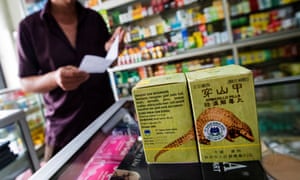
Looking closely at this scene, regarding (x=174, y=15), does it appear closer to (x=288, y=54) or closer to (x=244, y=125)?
(x=288, y=54)

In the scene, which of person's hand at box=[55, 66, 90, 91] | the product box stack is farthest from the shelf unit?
the product box stack

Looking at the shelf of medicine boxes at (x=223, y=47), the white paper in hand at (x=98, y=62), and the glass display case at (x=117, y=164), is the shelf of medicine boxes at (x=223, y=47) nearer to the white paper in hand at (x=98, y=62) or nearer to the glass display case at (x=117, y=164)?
the white paper in hand at (x=98, y=62)

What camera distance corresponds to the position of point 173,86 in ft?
1.58

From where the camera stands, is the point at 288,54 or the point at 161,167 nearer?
the point at 161,167

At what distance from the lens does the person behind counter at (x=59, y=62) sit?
1.11 meters

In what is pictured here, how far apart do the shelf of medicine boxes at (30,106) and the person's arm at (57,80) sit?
189 cm

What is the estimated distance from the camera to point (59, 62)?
112 centimetres

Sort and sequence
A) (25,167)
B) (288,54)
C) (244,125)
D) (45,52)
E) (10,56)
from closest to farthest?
(244,125) → (45,52) → (25,167) → (288,54) → (10,56)

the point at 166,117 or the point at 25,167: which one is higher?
the point at 166,117

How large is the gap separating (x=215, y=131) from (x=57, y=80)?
0.64 m

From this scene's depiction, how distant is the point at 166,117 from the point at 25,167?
1.15m

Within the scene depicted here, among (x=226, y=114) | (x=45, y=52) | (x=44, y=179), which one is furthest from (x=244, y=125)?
(x=45, y=52)

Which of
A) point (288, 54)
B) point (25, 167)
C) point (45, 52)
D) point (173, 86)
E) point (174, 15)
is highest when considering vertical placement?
point (174, 15)

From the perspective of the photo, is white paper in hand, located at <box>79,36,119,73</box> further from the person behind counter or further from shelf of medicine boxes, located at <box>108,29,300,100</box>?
shelf of medicine boxes, located at <box>108,29,300,100</box>
